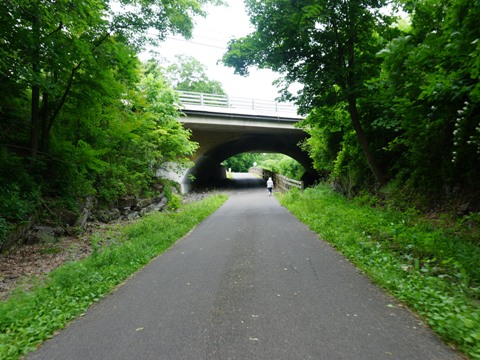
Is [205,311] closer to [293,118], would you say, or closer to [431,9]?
[431,9]

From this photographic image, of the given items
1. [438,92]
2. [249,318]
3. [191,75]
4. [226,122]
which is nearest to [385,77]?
[438,92]

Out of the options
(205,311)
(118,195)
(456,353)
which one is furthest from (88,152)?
(456,353)

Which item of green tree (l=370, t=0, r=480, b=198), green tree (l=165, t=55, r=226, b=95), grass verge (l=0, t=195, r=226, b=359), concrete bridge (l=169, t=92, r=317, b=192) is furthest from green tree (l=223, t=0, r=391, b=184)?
green tree (l=165, t=55, r=226, b=95)

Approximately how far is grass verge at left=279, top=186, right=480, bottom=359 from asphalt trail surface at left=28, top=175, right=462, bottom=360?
0.60 ft

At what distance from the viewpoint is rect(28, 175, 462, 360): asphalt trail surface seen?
9.04 feet

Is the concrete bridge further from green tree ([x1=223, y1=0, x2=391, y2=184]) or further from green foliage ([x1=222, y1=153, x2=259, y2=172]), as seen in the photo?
green foliage ([x1=222, y1=153, x2=259, y2=172])

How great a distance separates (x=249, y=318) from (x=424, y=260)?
3.24m

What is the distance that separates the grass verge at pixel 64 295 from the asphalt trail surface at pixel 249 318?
0.66 ft

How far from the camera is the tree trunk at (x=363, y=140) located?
9.16m

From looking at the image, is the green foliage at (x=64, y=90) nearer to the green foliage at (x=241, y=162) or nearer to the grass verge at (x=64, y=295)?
the grass verge at (x=64, y=295)

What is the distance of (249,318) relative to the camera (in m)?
3.40

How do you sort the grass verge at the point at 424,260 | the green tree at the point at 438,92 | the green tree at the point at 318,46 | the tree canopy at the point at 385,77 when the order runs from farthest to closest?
the green tree at the point at 318,46, the tree canopy at the point at 385,77, the green tree at the point at 438,92, the grass verge at the point at 424,260

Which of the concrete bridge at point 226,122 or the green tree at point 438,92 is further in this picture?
the concrete bridge at point 226,122

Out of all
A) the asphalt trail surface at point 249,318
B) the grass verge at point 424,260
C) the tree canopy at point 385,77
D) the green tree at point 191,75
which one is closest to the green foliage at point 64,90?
the tree canopy at point 385,77
